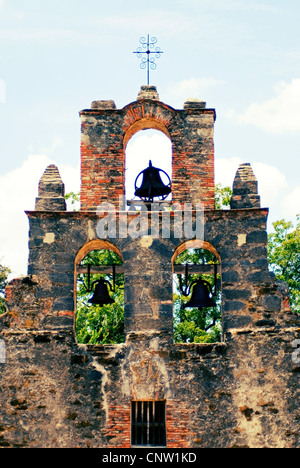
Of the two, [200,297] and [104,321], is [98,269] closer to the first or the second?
[200,297]

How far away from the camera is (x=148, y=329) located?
882cm

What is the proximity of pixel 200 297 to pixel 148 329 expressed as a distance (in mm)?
1280

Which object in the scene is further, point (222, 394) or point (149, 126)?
point (149, 126)

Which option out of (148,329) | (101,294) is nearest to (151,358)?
(148,329)

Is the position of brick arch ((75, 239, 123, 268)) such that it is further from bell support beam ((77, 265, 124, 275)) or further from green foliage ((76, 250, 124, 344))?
green foliage ((76, 250, 124, 344))

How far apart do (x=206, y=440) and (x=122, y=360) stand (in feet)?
4.71

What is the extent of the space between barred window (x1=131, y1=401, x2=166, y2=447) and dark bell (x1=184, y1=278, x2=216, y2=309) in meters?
1.73

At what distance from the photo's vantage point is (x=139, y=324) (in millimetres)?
8852

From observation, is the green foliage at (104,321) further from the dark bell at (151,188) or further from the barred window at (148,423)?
the barred window at (148,423)

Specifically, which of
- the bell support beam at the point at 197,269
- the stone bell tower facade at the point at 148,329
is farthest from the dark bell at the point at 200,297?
the stone bell tower facade at the point at 148,329

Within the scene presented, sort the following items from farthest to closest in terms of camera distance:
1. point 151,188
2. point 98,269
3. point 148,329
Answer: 1. point 98,269
2. point 151,188
3. point 148,329

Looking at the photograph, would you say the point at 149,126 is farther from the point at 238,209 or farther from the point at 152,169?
the point at 238,209

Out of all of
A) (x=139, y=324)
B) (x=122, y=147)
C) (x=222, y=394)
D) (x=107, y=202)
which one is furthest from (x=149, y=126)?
(x=222, y=394)

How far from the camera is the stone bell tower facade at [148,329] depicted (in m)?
8.45
